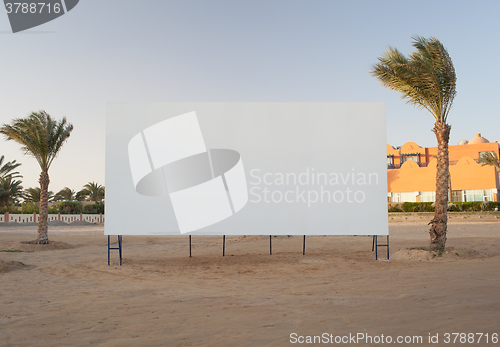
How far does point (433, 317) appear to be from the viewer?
589cm

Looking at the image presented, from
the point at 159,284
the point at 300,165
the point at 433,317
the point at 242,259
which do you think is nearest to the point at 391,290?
the point at 433,317

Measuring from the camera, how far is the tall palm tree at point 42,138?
19.0 metres

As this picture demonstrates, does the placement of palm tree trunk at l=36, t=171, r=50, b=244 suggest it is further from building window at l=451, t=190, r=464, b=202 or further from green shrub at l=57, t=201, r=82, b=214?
building window at l=451, t=190, r=464, b=202

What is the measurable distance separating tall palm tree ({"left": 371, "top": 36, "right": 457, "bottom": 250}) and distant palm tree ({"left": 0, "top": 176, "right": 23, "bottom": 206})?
39977 mm

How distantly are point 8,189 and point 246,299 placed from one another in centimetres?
4234

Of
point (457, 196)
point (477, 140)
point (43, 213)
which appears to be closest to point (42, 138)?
point (43, 213)

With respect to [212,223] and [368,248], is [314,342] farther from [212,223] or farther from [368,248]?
[368,248]

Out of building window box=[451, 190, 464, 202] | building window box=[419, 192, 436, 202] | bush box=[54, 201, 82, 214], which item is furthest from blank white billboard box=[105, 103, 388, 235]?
building window box=[451, 190, 464, 202]

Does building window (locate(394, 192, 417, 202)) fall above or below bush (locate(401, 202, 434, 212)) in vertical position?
above

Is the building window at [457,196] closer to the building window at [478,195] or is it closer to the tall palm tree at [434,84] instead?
the building window at [478,195]

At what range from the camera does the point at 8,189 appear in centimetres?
4159

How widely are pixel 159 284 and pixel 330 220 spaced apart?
17.0 ft

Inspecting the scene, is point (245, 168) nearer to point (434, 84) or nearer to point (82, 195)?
point (434, 84)

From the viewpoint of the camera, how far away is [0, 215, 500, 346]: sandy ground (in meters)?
5.34
